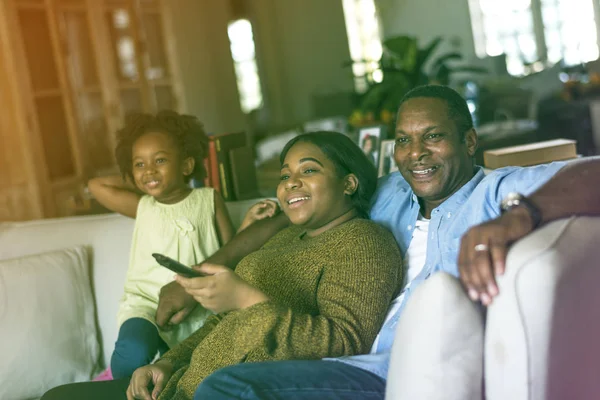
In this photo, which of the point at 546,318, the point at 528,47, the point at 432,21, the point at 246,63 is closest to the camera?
the point at 546,318

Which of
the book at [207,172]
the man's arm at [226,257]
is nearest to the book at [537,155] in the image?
the man's arm at [226,257]

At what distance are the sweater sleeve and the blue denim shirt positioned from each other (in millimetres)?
45

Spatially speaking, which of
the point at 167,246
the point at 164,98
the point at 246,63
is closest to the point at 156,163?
the point at 167,246

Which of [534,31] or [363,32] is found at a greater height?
[363,32]

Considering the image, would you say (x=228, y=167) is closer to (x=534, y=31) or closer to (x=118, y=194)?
(x=118, y=194)

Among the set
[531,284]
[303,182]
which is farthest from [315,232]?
[531,284]

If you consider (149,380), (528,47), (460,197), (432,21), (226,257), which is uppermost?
(432,21)

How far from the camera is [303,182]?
60.4 inches

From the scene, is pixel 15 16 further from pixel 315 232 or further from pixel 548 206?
pixel 548 206

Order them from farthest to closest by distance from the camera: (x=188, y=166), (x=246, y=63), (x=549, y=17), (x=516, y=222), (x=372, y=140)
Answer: (x=549, y=17)
(x=246, y=63)
(x=372, y=140)
(x=188, y=166)
(x=516, y=222)

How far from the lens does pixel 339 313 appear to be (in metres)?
1.32

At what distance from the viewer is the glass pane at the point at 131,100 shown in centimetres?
417

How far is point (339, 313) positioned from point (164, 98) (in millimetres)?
3639

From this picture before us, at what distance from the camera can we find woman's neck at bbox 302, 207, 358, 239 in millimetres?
1559
